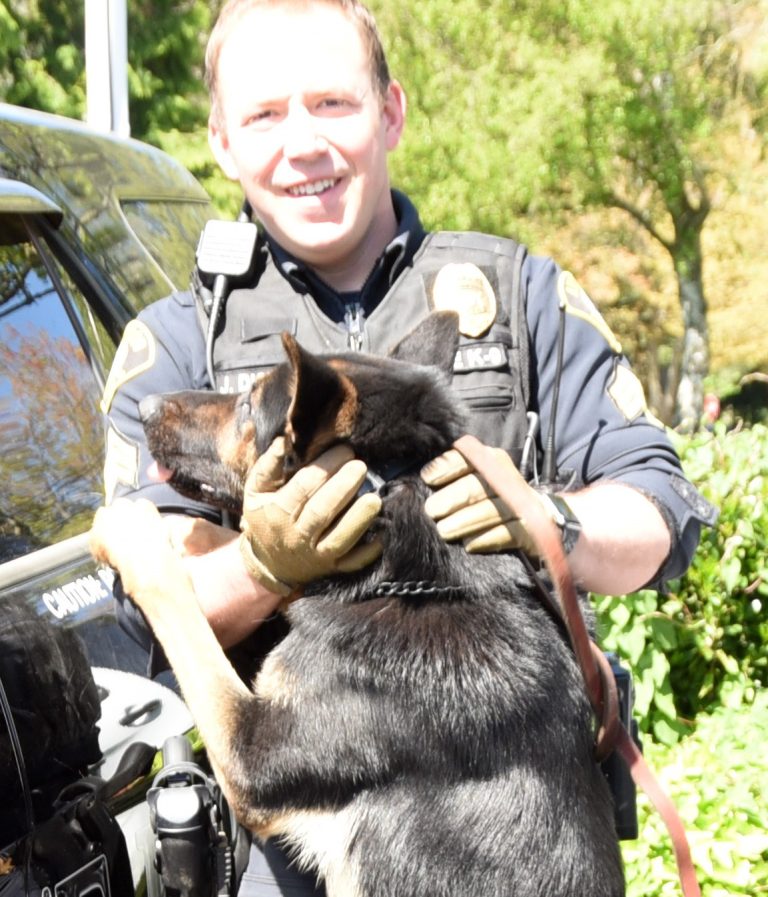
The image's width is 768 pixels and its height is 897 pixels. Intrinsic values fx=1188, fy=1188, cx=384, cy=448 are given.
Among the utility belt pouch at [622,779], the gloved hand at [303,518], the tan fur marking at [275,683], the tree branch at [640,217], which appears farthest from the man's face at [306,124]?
the tree branch at [640,217]

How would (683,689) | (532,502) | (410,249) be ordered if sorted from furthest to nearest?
(683,689) < (410,249) < (532,502)

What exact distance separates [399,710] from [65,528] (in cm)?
91

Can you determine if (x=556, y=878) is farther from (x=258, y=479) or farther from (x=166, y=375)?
(x=166, y=375)

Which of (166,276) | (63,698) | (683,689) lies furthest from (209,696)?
(683,689)

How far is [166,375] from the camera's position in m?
2.58

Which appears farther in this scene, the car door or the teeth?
the teeth

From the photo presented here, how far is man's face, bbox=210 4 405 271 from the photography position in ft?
8.21

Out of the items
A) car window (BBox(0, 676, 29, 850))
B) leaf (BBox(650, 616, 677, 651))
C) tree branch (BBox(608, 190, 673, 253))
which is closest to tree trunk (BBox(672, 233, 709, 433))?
tree branch (BBox(608, 190, 673, 253))

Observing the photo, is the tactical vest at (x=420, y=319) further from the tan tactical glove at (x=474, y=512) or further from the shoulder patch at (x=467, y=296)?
the tan tactical glove at (x=474, y=512)

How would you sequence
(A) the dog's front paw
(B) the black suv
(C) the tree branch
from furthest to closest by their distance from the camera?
1. (C) the tree branch
2. (A) the dog's front paw
3. (B) the black suv

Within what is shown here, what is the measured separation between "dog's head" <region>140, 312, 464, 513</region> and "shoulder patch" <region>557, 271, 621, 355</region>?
9.7 inches

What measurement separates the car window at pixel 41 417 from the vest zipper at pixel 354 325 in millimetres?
715

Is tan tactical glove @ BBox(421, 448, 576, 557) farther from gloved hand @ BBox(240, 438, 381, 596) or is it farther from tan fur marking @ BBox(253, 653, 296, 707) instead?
tan fur marking @ BBox(253, 653, 296, 707)

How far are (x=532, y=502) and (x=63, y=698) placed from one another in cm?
97
